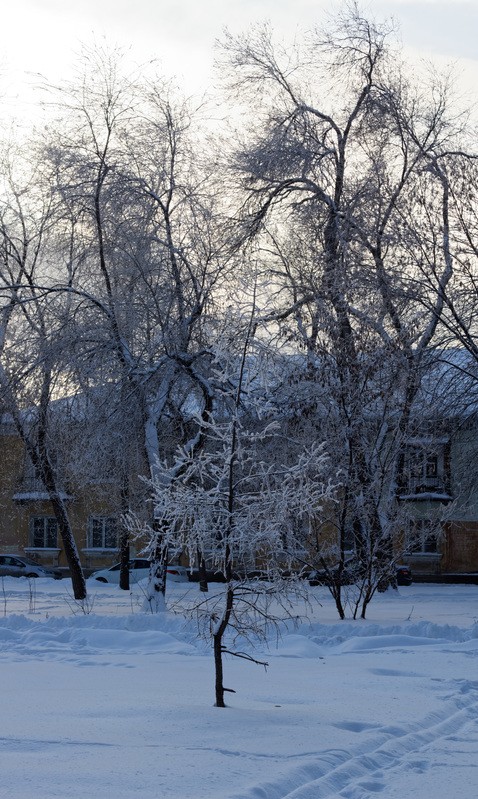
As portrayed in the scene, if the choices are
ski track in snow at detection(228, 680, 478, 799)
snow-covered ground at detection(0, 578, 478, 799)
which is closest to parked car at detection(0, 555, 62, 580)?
snow-covered ground at detection(0, 578, 478, 799)

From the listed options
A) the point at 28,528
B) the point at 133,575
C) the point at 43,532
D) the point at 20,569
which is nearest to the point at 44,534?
the point at 43,532

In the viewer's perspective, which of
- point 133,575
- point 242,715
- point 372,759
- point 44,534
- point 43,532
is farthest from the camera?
point 43,532

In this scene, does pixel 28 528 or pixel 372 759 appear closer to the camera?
pixel 372 759

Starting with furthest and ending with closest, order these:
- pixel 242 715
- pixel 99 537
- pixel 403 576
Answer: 1. pixel 99 537
2. pixel 403 576
3. pixel 242 715

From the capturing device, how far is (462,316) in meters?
22.3

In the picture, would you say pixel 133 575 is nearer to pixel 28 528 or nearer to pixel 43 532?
pixel 43 532

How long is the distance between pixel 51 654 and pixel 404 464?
13.1 metres

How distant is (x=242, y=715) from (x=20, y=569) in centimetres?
3603

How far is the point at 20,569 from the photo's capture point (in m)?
43.5

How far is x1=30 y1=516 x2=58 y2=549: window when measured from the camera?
50.3 m

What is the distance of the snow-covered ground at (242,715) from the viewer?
6590 mm

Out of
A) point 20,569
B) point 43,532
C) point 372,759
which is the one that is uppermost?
point 43,532

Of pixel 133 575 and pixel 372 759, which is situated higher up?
pixel 133 575

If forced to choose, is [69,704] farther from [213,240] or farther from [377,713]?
[213,240]
